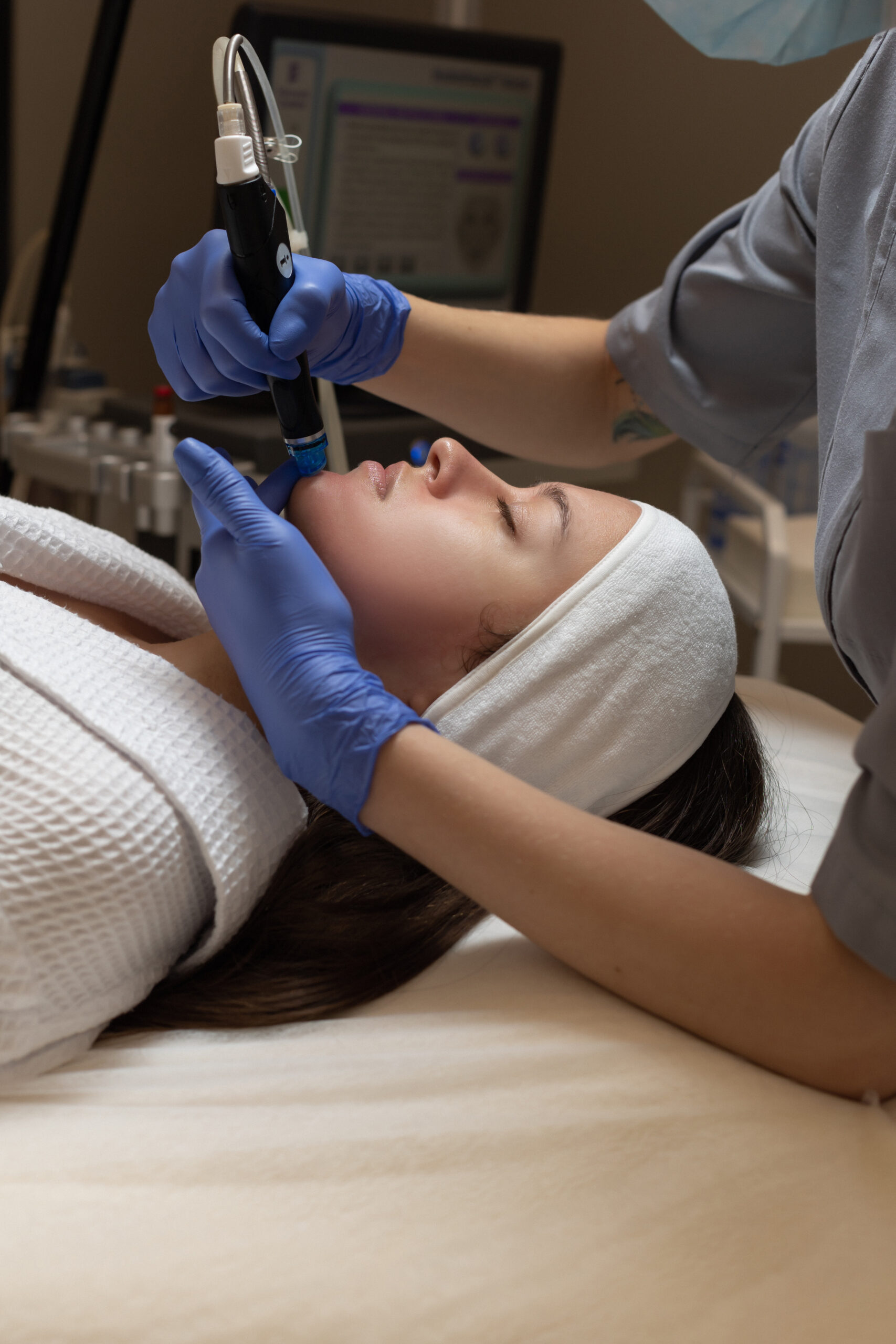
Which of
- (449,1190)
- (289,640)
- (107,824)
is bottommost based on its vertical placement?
(449,1190)

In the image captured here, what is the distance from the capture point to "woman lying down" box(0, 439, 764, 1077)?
0.84m

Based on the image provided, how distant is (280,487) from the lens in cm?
109

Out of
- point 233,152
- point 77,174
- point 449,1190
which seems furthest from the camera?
point 77,174

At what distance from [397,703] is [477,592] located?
Answer: 208mm

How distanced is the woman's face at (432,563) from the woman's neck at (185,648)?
0.48 ft

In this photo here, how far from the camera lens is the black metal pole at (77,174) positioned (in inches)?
73.1

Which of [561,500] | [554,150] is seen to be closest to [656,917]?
[561,500]

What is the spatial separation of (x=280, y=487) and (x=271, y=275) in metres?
0.20

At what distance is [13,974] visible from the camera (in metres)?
0.81

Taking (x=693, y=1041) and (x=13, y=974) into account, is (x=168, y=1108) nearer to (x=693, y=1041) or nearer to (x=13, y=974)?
(x=13, y=974)

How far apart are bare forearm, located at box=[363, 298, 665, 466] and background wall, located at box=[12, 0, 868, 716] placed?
1.39 meters

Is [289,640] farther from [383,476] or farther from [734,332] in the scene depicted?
[734,332]

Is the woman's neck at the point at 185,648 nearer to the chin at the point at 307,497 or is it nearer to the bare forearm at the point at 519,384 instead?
the chin at the point at 307,497

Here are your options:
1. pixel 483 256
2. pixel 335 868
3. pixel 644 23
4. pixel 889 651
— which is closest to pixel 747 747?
pixel 889 651
